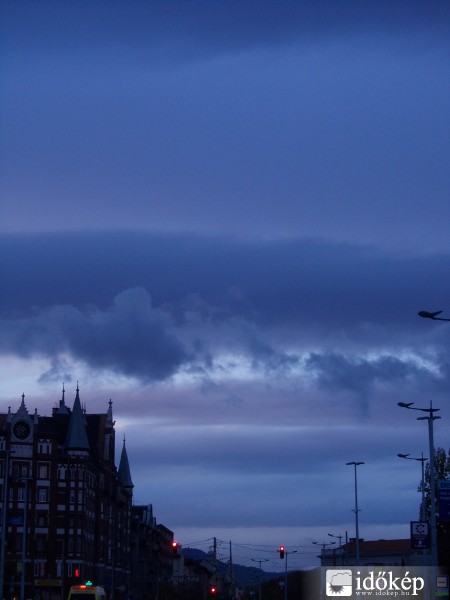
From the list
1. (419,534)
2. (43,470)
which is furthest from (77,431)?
(419,534)

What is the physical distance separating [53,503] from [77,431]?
9930 millimetres

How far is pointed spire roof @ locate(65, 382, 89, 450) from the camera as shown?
127m

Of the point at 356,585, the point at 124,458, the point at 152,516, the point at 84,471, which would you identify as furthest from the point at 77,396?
the point at 356,585

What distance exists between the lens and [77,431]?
128875 millimetres

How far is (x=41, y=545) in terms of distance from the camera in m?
121

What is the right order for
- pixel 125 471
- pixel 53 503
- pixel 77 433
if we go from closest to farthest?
pixel 53 503 → pixel 77 433 → pixel 125 471

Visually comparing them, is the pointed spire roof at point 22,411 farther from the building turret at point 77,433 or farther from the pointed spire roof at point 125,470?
the pointed spire roof at point 125,470

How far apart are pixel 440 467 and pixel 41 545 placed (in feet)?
155

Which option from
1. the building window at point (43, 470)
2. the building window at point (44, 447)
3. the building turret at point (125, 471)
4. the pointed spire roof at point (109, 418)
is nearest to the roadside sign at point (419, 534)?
the building window at point (43, 470)

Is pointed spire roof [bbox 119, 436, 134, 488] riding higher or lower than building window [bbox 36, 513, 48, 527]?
higher

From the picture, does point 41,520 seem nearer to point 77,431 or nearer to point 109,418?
point 77,431

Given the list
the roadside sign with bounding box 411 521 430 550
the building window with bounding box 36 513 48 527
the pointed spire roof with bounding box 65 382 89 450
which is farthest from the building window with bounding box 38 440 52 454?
the roadside sign with bounding box 411 521 430 550

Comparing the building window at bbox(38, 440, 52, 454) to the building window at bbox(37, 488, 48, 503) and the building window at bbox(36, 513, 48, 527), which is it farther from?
the building window at bbox(36, 513, 48, 527)

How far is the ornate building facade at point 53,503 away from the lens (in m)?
118
